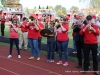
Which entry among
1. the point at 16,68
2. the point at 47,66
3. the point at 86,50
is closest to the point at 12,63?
the point at 16,68

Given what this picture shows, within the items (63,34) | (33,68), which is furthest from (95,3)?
(33,68)

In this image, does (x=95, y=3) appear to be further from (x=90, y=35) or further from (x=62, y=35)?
(x=90, y=35)

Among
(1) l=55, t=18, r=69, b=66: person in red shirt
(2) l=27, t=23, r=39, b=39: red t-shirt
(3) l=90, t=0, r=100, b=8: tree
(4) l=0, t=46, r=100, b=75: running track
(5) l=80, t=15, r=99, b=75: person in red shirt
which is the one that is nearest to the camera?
(5) l=80, t=15, r=99, b=75: person in red shirt

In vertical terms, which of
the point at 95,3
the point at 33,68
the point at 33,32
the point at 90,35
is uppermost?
the point at 95,3

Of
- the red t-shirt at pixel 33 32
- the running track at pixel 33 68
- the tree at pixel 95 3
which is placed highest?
the tree at pixel 95 3

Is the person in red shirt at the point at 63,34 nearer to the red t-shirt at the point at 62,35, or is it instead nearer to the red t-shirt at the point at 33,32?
the red t-shirt at the point at 62,35

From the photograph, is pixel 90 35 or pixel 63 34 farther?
pixel 63 34

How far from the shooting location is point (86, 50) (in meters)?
7.28

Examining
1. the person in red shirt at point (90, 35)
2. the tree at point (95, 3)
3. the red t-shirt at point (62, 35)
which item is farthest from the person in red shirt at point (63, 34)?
the tree at point (95, 3)

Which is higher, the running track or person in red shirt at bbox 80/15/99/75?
person in red shirt at bbox 80/15/99/75

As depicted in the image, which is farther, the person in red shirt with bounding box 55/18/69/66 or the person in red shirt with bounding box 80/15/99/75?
the person in red shirt with bounding box 55/18/69/66

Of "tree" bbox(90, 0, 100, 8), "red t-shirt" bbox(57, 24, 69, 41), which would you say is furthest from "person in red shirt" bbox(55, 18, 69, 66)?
"tree" bbox(90, 0, 100, 8)

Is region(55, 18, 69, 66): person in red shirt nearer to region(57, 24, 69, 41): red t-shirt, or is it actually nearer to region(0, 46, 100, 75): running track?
region(57, 24, 69, 41): red t-shirt

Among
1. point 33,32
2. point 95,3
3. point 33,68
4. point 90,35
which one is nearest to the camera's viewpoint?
point 90,35
